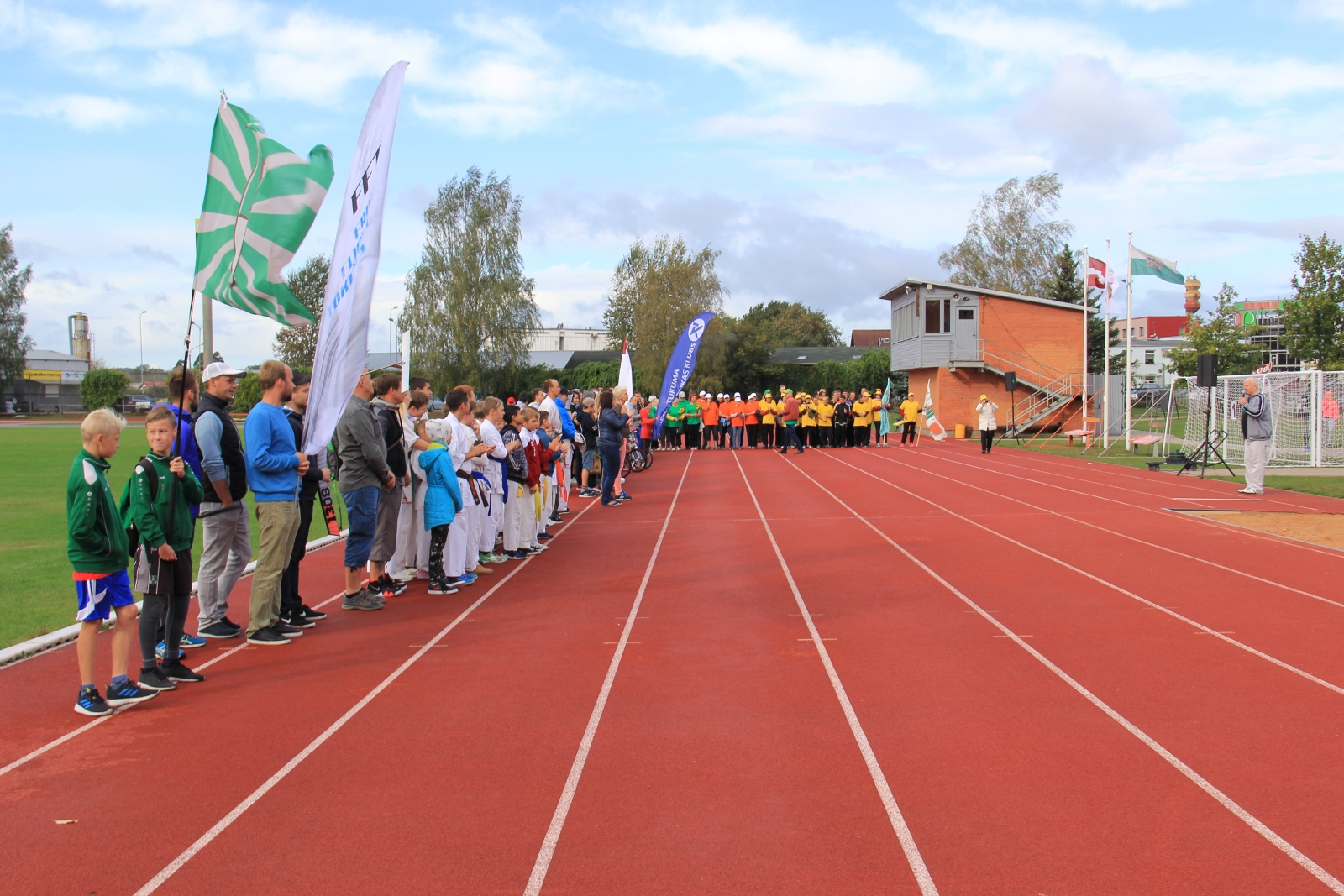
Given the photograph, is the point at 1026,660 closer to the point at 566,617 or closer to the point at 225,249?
the point at 566,617

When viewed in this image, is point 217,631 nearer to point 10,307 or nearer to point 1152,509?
point 1152,509

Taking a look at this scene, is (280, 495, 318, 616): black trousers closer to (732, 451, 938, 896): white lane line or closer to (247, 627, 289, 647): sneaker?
(247, 627, 289, 647): sneaker

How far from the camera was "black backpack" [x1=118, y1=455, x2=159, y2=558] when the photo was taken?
18.7 feet

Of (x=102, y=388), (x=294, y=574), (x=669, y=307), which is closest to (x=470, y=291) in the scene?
(x=669, y=307)

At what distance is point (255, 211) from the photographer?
6902mm

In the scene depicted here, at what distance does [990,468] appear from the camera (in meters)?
22.5

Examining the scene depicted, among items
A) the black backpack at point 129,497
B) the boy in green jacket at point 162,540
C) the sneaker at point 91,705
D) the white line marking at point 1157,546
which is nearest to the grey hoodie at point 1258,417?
the white line marking at point 1157,546

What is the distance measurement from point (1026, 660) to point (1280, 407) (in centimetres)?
1949

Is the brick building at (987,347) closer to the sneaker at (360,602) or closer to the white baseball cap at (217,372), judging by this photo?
the sneaker at (360,602)

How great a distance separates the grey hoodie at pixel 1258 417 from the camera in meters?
16.3

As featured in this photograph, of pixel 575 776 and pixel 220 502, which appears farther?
pixel 220 502

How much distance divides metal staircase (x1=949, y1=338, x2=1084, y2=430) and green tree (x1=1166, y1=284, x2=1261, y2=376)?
24.2 ft

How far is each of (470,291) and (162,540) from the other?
46.1 metres

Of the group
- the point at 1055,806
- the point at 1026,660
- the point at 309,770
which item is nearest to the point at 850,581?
the point at 1026,660
